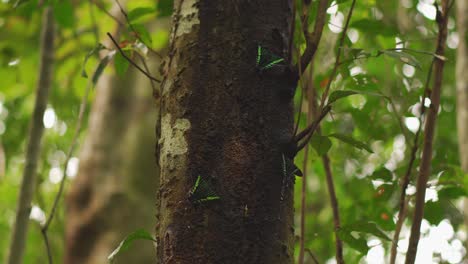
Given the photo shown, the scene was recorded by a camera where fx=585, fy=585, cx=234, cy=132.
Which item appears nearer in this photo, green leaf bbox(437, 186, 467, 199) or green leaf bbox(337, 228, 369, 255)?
green leaf bbox(337, 228, 369, 255)

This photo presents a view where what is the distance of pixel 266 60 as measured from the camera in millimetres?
870

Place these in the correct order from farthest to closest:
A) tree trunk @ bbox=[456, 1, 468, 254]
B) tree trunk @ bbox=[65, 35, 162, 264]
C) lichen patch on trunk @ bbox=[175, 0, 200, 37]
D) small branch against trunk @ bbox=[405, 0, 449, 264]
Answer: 1. tree trunk @ bbox=[65, 35, 162, 264]
2. tree trunk @ bbox=[456, 1, 468, 254]
3. small branch against trunk @ bbox=[405, 0, 449, 264]
4. lichen patch on trunk @ bbox=[175, 0, 200, 37]

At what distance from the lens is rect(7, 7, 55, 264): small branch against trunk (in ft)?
5.89

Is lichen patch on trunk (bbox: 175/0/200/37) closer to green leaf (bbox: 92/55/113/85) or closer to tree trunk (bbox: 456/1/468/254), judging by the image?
green leaf (bbox: 92/55/113/85)

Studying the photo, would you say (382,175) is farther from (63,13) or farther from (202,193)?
(63,13)

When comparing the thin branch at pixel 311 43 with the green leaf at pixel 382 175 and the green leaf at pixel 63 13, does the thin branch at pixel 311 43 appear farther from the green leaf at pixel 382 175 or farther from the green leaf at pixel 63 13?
the green leaf at pixel 63 13

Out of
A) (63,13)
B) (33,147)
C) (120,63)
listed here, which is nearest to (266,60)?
(120,63)

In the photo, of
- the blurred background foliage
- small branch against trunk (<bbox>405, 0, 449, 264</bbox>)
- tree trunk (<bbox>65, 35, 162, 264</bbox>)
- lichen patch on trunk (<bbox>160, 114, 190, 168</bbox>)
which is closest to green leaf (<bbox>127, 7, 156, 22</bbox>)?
the blurred background foliage

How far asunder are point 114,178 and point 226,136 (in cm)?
287

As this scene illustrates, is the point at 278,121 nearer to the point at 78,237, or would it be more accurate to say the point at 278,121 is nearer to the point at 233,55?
the point at 233,55

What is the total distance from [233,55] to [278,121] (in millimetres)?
119

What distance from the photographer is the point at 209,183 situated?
2.59 ft

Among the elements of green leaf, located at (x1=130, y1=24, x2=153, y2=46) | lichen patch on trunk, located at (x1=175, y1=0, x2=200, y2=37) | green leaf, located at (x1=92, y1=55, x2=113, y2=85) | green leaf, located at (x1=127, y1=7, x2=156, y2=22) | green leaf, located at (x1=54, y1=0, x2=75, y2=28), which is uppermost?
green leaf, located at (x1=54, y1=0, x2=75, y2=28)

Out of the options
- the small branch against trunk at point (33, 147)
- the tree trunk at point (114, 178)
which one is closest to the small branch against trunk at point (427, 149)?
the small branch against trunk at point (33, 147)
